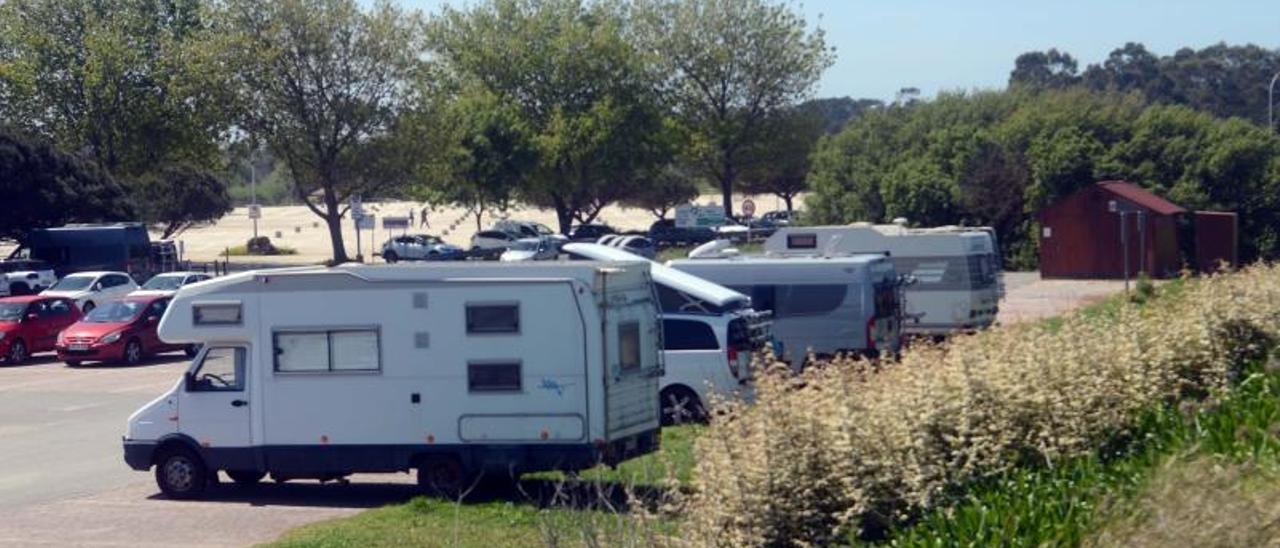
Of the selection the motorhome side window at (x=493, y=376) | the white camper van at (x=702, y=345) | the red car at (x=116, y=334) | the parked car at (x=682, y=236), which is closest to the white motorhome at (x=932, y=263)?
the white camper van at (x=702, y=345)

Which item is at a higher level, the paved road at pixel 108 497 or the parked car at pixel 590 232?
the parked car at pixel 590 232

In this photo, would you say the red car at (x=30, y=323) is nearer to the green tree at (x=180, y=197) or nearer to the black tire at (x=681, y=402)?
the black tire at (x=681, y=402)

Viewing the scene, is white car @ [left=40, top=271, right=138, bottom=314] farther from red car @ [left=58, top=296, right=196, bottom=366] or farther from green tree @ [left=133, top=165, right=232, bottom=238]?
green tree @ [left=133, top=165, right=232, bottom=238]

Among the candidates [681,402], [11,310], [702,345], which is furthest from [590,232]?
[681,402]

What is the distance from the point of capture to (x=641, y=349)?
55.3 ft

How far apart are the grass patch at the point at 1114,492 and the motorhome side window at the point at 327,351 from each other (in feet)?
27.3

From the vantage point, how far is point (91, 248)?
54094 mm

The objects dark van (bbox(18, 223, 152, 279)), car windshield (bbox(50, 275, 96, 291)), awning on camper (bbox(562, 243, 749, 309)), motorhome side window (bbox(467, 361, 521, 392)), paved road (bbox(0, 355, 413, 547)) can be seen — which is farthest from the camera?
dark van (bbox(18, 223, 152, 279))

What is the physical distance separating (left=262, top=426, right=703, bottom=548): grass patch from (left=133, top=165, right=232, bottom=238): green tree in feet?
190

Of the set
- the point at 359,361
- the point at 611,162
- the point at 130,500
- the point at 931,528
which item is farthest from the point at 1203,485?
the point at 611,162

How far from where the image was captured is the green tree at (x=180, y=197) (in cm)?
7256

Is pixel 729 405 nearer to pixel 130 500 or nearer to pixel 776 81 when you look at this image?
pixel 130 500

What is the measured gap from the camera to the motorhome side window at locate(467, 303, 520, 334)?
1623 centimetres

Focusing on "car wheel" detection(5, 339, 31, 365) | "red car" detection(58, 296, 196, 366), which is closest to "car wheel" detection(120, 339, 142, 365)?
"red car" detection(58, 296, 196, 366)
